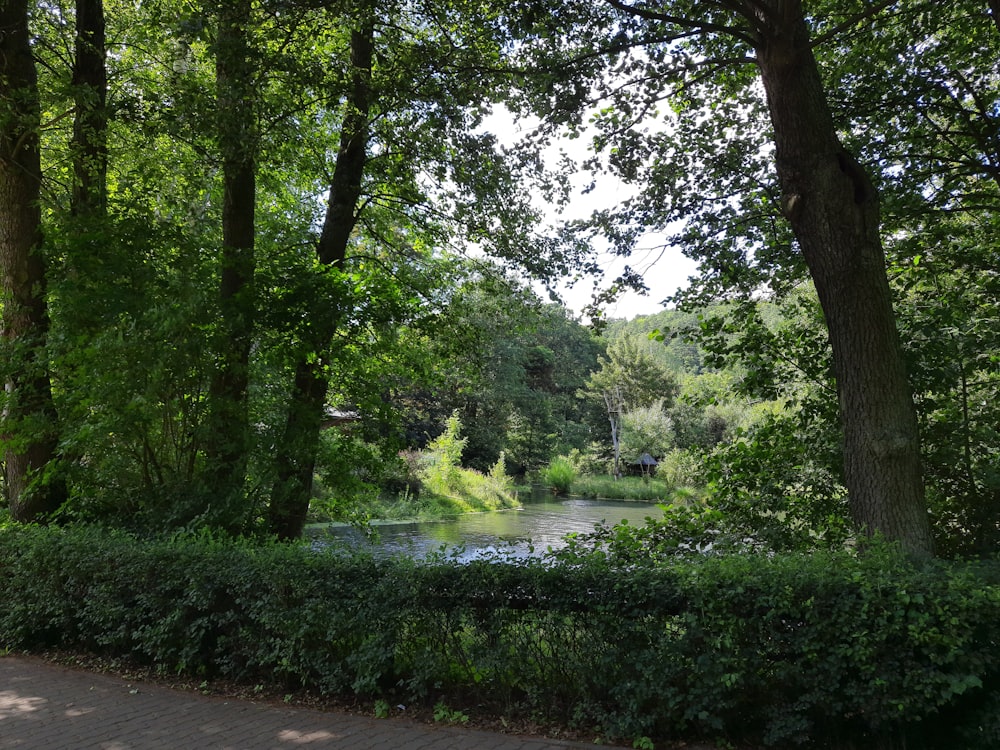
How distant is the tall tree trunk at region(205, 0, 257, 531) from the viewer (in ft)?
23.0

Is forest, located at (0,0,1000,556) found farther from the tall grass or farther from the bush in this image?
the bush

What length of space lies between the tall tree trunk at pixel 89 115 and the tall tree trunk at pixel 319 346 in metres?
2.73

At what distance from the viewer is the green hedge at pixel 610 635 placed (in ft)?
12.4

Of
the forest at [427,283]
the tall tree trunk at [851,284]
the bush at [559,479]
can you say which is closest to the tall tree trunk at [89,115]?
the forest at [427,283]

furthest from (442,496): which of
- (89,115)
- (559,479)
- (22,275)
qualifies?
(89,115)

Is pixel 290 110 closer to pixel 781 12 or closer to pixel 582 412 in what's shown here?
pixel 781 12

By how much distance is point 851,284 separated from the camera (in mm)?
5516

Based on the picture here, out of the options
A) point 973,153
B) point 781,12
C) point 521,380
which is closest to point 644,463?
point 521,380

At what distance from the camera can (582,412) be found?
5759 cm

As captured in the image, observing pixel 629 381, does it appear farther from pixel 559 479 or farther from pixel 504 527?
pixel 504 527

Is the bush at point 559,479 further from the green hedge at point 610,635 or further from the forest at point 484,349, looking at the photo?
the green hedge at point 610,635

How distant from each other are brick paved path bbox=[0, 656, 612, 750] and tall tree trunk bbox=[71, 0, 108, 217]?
5480 millimetres

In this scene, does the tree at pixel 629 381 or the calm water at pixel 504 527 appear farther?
the tree at pixel 629 381

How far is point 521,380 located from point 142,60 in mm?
40559
